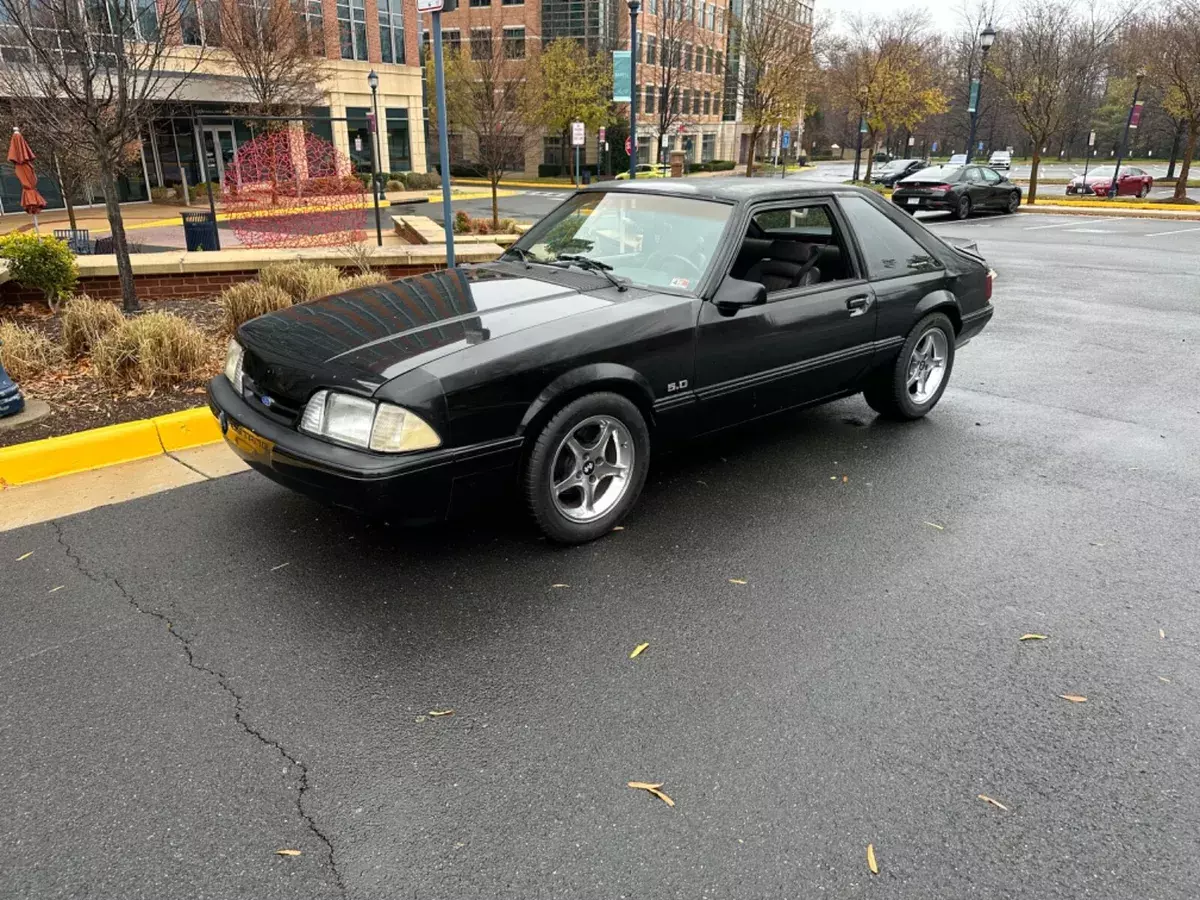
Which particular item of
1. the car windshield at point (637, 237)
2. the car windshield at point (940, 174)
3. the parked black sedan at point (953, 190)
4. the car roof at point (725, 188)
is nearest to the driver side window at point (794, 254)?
the car roof at point (725, 188)

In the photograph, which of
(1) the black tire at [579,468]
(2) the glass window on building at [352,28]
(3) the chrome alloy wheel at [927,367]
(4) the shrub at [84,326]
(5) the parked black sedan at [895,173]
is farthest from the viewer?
(5) the parked black sedan at [895,173]

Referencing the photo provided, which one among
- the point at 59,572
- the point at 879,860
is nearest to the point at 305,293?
the point at 59,572

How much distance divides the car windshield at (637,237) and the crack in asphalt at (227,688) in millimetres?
2664

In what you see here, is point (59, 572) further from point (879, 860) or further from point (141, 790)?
point (879, 860)

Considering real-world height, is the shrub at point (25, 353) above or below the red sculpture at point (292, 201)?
below

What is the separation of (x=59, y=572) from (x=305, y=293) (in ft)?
14.7

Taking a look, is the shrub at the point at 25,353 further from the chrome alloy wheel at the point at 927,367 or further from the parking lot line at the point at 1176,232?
the parking lot line at the point at 1176,232

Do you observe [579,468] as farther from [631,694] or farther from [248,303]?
[248,303]

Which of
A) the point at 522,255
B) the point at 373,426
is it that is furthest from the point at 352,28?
the point at 373,426

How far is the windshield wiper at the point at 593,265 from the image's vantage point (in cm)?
427

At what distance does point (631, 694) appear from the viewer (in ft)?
9.52

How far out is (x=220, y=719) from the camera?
2732 mm

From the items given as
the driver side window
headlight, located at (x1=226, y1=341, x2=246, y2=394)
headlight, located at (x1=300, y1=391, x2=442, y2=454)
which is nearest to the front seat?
the driver side window

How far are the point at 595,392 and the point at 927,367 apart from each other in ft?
10.1
